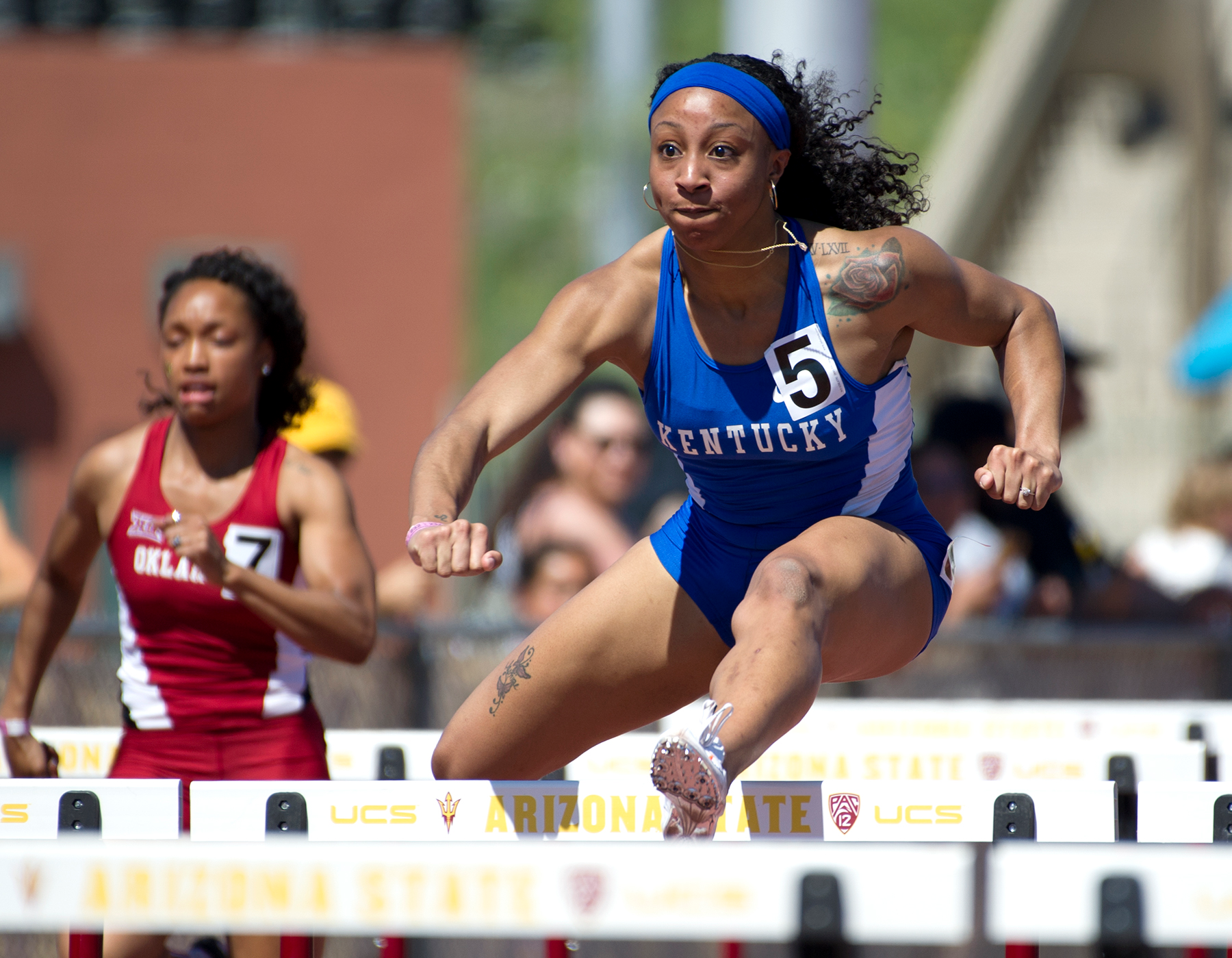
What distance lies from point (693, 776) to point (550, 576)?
3.76 m

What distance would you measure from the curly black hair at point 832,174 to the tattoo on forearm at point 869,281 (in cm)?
25

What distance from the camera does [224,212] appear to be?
16625 mm

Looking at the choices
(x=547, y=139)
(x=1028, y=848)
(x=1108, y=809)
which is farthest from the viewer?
→ (x=547, y=139)

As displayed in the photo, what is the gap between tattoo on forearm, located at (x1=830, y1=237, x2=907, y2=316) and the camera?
311cm

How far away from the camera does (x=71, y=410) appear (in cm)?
1627

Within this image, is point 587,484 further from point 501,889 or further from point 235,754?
point 501,889

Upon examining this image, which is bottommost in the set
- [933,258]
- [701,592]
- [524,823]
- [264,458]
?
[524,823]

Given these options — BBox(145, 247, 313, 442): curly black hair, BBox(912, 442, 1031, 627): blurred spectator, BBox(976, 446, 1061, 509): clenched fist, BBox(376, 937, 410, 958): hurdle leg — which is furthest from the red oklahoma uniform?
BBox(912, 442, 1031, 627): blurred spectator

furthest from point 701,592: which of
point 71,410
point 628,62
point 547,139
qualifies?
point 547,139

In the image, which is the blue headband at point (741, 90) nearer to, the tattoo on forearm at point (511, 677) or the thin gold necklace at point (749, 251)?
the thin gold necklace at point (749, 251)

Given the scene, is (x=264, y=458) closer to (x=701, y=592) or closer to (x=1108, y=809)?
(x=701, y=592)

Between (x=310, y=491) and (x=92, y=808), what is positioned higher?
(x=310, y=491)

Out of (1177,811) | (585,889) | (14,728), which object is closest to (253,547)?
(14,728)

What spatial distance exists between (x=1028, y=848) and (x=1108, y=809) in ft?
3.29
